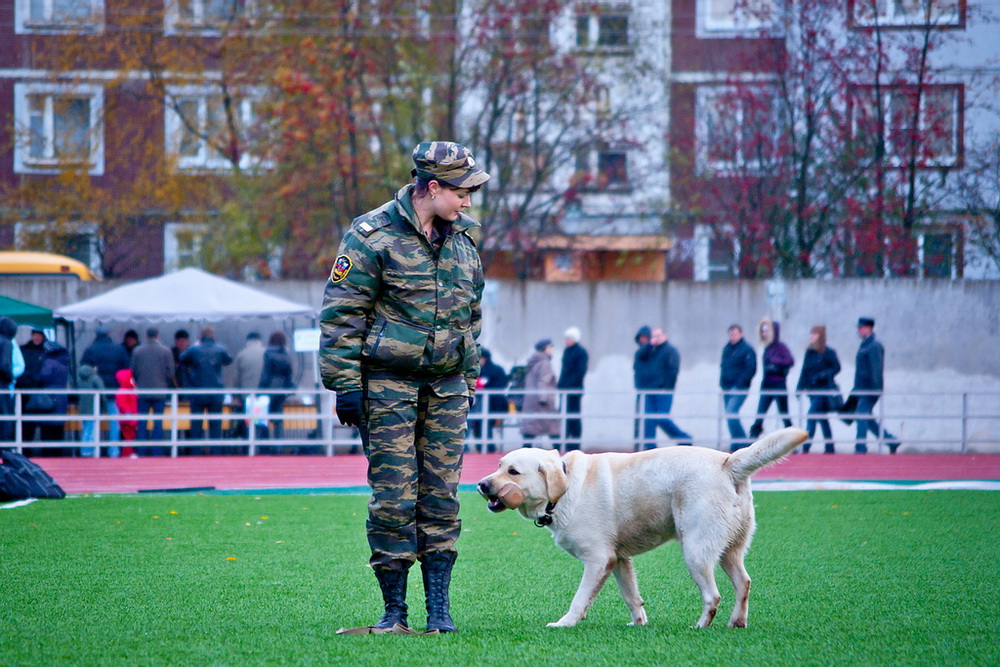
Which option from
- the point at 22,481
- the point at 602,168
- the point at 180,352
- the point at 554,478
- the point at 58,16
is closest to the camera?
the point at 554,478

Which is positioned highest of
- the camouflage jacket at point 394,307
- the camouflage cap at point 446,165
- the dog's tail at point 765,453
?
the camouflage cap at point 446,165

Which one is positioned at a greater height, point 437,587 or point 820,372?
point 820,372

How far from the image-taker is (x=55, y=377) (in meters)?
17.2

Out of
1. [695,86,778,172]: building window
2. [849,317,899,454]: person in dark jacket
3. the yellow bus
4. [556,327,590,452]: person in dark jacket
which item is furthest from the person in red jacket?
[695,86,778,172]: building window

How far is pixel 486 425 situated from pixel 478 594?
10954 millimetres

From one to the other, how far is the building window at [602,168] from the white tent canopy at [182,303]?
7530 millimetres

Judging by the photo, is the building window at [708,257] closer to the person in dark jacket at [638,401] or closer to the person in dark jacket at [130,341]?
the person in dark jacket at [638,401]

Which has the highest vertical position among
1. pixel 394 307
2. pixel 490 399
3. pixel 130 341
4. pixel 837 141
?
pixel 837 141

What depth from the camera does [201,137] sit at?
2462 cm

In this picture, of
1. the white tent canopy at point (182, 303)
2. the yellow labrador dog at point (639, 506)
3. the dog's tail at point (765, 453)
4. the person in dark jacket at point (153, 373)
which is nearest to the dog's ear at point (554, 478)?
the yellow labrador dog at point (639, 506)

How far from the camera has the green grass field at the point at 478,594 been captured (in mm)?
4711

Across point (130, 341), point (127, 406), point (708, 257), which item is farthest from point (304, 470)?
point (708, 257)

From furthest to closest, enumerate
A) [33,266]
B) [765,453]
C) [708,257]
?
[708,257] < [33,266] < [765,453]

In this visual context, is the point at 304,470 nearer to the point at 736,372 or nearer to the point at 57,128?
the point at 736,372
